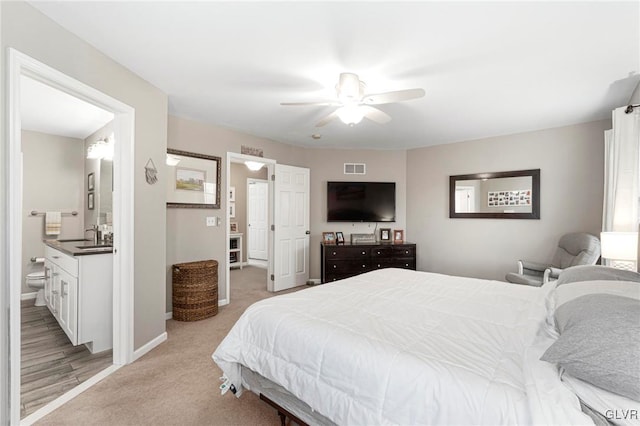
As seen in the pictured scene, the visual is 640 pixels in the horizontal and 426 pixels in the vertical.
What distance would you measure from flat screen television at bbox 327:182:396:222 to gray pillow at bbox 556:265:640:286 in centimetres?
325

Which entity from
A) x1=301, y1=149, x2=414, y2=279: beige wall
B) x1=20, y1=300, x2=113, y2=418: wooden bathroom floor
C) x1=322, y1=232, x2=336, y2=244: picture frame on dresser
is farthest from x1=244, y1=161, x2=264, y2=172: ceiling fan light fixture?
x1=20, y1=300, x2=113, y2=418: wooden bathroom floor

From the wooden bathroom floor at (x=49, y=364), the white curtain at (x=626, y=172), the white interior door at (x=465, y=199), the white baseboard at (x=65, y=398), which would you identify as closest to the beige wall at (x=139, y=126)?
the white baseboard at (x=65, y=398)

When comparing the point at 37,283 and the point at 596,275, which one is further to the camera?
the point at 37,283

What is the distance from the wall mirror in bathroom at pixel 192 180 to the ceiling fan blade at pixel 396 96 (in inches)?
97.3

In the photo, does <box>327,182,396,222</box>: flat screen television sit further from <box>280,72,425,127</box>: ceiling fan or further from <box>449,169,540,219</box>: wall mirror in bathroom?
<box>280,72,425,127</box>: ceiling fan

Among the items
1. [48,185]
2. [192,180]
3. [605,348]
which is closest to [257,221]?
[192,180]

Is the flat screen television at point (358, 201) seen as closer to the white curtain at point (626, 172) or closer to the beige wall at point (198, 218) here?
the beige wall at point (198, 218)

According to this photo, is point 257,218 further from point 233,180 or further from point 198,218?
point 198,218

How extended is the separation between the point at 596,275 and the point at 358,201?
11.7 feet

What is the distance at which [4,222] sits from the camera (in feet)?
5.16

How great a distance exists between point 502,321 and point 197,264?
3215 millimetres

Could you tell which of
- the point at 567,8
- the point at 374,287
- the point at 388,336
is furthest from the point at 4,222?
the point at 567,8

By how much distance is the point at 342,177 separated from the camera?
538 centimetres

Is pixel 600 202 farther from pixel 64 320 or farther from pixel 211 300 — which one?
pixel 64 320
